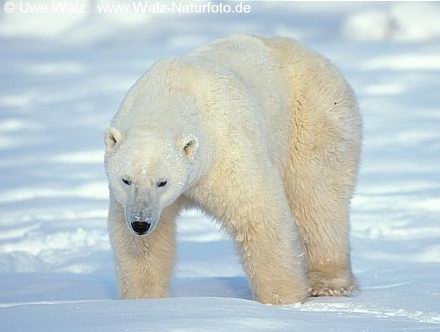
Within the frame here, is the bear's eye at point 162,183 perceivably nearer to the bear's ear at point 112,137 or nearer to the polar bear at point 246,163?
the polar bear at point 246,163

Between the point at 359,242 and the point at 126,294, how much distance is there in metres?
4.99

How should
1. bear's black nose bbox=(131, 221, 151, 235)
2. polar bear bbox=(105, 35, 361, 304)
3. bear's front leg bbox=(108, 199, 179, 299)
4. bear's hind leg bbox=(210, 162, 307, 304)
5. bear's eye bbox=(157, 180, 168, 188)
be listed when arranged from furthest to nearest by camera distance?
bear's front leg bbox=(108, 199, 179, 299)
bear's hind leg bbox=(210, 162, 307, 304)
polar bear bbox=(105, 35, 361, 304)
bear's eye bbox=(157, 180, 168, 188)
bear's black nose bbox=(131, 221, 151, 235)

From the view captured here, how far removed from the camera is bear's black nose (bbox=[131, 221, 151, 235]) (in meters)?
5.23

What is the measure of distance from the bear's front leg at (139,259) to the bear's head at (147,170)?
1.55 feet

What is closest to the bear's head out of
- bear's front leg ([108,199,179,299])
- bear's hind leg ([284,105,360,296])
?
bear's front leg ([108,199,179,299])

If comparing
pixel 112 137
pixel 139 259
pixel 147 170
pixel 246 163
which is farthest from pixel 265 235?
pixel 112 137

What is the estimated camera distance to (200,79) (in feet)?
19.4

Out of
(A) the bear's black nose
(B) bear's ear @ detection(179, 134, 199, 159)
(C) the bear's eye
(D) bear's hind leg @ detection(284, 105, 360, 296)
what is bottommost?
(D) bear's hind leg @ detection(284, 105, 360, 296)

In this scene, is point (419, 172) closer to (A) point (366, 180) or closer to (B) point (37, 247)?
(A) point (366, 180)

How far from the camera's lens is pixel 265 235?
19.3 ft

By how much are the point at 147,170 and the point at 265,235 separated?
2.90 feet

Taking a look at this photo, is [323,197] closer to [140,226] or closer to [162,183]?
[162,183]

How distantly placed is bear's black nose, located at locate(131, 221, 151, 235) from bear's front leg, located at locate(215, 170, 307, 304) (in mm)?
629

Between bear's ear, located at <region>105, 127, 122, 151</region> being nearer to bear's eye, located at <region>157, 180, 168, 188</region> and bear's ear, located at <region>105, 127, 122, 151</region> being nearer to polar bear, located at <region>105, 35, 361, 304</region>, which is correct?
polar bear, located at <region>105, 35, 361, 304</region>
